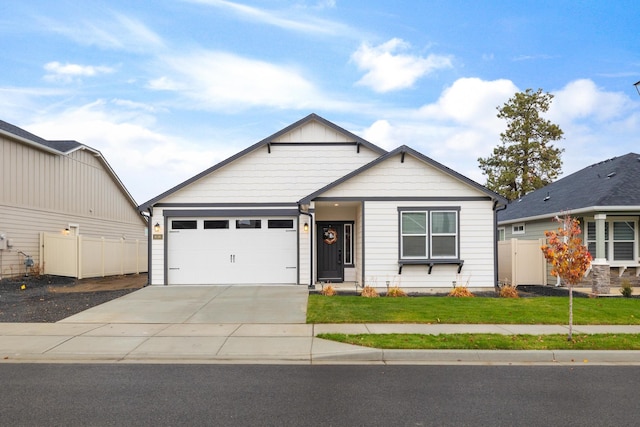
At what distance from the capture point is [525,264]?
18.6m

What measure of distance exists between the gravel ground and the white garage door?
2.10 meters

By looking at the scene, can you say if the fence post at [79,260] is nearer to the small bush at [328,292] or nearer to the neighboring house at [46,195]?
the neighboring house at [46,195]

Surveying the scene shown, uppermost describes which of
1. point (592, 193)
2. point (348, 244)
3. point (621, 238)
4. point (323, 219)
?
point (592, 193)

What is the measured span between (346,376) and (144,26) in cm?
1355

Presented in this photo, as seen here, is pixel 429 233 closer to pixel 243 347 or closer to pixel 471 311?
pixel 471 311

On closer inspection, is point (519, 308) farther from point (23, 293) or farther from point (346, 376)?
point (23, 293)

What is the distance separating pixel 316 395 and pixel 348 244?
40.7 ft

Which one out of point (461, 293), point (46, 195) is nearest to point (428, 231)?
point (461, 293)

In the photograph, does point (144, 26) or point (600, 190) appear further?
point (600, 190)

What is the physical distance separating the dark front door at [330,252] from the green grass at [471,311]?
4.15 metres

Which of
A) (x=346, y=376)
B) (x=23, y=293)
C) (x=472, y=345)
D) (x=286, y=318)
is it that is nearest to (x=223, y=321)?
(x=286, y=318)

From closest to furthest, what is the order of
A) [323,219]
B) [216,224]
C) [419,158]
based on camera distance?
[419,158] → [216,224] → [323,219]

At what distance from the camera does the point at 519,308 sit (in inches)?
483

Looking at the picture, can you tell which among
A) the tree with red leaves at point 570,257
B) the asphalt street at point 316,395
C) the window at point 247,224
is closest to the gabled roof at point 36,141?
the window at point 247,224
